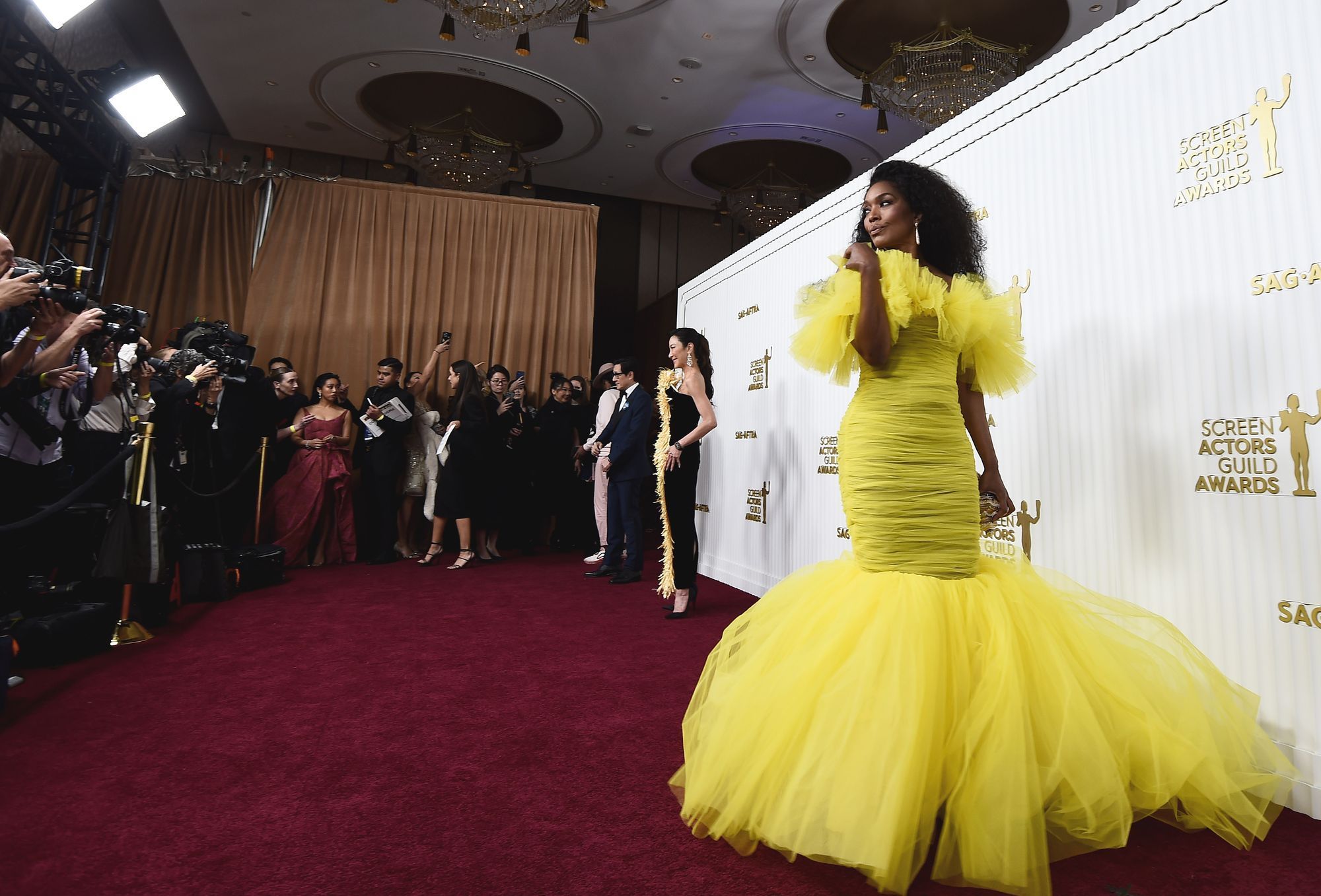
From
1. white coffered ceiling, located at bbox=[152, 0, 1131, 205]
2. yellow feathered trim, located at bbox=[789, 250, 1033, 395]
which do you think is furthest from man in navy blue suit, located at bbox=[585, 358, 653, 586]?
white coffered ceiling, located at bbox=[152, 0, 1131, 205]

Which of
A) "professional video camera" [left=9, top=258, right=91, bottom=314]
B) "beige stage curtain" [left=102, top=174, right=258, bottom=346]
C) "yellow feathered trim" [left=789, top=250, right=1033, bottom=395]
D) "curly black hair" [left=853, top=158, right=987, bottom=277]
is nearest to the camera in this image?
"yellow feathered trim" [left=789, top=250, right=1033, bottom=395]

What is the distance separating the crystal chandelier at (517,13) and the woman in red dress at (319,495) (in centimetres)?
287

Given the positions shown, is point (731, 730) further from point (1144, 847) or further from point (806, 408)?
point (806, 408)

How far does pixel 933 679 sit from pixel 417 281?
664 centimetres

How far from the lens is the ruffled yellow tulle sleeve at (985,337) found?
1491 mm

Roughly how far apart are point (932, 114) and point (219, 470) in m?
6.33

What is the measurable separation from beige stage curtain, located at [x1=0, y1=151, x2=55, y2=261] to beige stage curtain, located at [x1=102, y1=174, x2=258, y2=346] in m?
0.55

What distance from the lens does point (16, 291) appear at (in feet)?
6.66

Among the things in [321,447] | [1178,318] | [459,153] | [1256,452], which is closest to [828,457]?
[1178,318]

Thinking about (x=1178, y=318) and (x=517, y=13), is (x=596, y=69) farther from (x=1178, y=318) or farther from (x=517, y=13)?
(x=1178, y=318)

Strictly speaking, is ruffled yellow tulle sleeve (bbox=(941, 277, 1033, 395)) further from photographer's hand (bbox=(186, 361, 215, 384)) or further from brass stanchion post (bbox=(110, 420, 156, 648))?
photographer's hand (bbox=(186, 361, 215, 384))

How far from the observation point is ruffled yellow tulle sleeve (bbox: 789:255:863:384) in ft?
4.88

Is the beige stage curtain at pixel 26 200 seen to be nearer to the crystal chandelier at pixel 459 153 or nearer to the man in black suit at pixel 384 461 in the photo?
the crystal chandelier at pixel 459 153

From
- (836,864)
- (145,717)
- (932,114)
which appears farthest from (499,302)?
(836,864)
